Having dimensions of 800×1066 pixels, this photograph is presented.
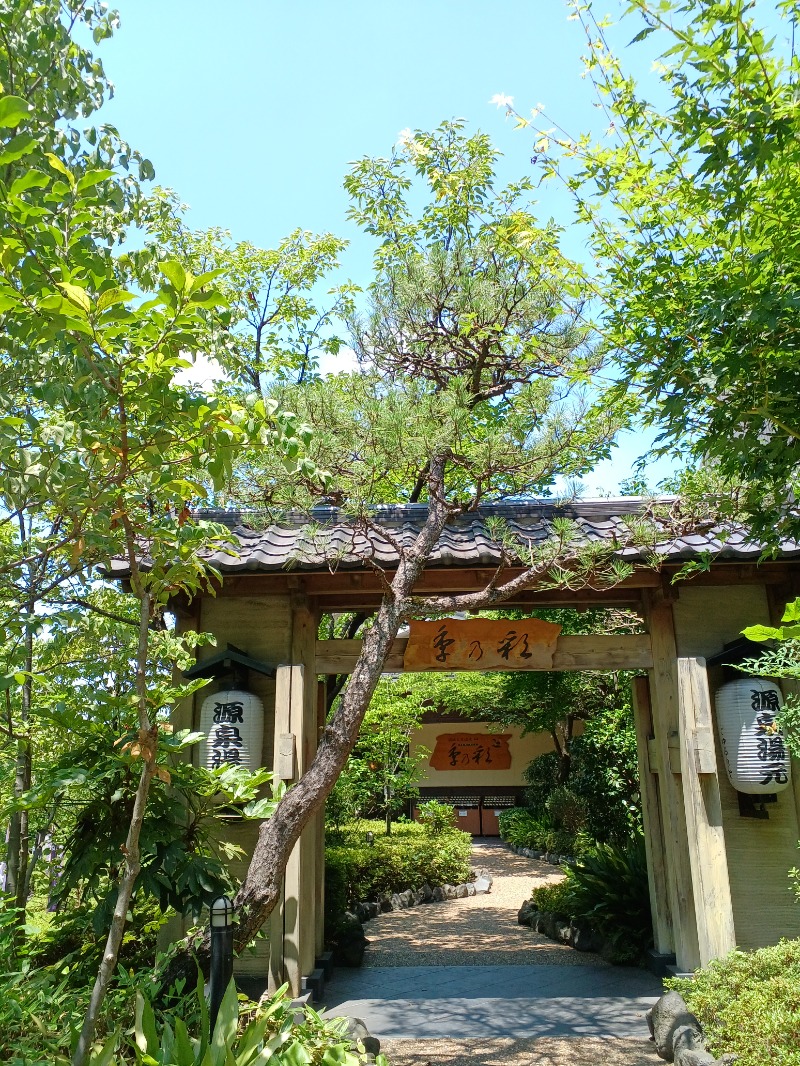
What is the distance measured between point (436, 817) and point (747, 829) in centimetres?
929

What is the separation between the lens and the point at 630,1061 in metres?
4.74

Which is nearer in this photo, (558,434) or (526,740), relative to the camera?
(558,434)

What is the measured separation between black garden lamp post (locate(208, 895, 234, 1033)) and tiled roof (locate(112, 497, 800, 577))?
1955 millimetres

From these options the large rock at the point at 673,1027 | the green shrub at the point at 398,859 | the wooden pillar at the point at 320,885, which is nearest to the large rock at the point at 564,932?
the green shrub at the point at 398,859

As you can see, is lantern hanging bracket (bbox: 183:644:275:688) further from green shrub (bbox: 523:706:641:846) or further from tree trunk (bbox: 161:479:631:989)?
green shrub (bbox: 523:706:641:846)

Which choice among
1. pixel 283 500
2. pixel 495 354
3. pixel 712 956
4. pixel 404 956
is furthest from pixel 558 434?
pixel 404 956

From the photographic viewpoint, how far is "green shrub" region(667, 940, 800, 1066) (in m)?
3.81

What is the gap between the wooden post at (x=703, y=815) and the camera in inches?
213

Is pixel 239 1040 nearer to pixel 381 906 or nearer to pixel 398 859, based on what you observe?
pixel 381 906

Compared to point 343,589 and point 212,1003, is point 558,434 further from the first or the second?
point 212,1003

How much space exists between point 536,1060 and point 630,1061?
54 cm

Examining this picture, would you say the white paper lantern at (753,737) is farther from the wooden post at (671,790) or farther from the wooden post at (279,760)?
the wooden post at (279,760)

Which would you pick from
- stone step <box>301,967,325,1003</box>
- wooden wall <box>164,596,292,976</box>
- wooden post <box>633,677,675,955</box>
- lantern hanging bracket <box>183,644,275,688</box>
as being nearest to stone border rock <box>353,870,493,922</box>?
stone step <box>301,967,325,1003</box>

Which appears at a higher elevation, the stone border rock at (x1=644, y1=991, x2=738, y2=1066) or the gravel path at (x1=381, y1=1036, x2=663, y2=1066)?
the stone border rock at (x1=644, y1=991, x2=738, y2=1066)
